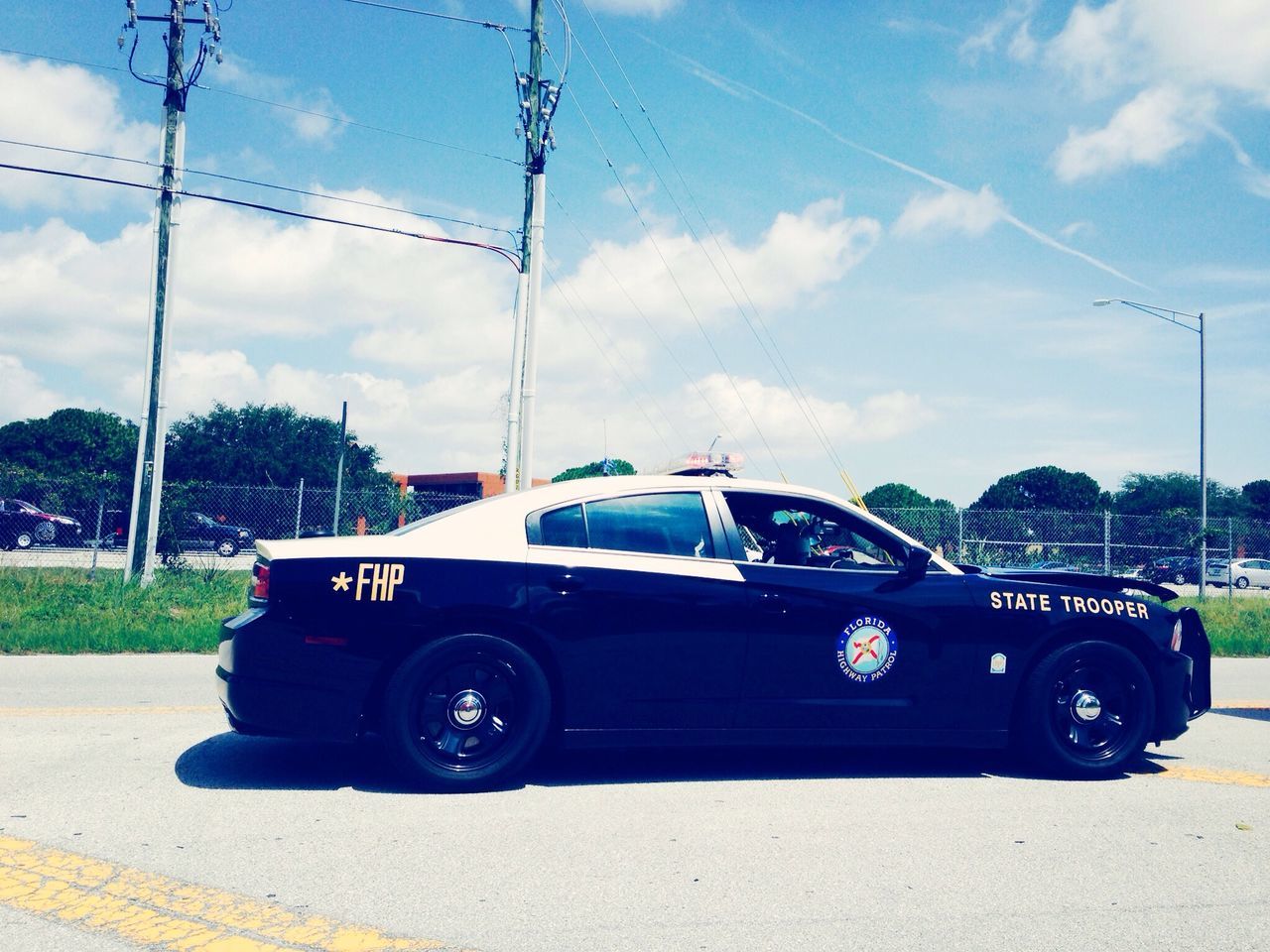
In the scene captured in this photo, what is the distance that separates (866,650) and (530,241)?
13.9m

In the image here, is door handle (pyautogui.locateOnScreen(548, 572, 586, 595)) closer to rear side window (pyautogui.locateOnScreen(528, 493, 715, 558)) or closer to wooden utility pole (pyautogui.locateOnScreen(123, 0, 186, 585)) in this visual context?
rear side window (pyautogui.locateOnScreen(528, 493, 715, 558))

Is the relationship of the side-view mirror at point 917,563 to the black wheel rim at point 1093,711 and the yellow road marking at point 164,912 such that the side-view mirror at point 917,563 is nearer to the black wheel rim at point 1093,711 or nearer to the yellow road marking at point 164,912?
the black wheel rim at point 1093,711

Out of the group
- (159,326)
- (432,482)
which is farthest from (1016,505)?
(159,326)

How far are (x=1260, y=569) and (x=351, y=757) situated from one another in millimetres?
44138

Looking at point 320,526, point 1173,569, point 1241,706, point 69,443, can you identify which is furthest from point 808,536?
point 69,443

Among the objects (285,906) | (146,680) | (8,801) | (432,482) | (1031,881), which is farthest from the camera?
(432,482)

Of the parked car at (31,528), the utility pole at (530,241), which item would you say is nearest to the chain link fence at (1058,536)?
the utility pole at (530,241)

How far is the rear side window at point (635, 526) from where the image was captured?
5.29 meters

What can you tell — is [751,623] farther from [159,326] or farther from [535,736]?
[159,326]

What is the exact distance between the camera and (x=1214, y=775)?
5.79 metres

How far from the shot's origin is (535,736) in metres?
5.02

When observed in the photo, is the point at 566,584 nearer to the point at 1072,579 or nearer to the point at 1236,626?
the point at 1072,579

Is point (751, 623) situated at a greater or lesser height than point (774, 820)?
greater

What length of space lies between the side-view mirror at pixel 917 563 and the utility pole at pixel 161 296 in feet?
46.4
